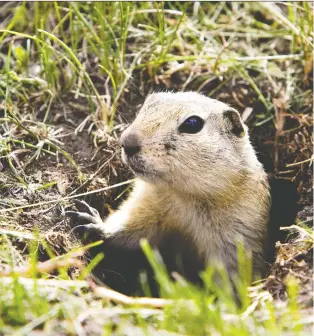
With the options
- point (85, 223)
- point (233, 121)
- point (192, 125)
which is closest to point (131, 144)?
point (192, 125)

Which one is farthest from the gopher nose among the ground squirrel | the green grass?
the green grass

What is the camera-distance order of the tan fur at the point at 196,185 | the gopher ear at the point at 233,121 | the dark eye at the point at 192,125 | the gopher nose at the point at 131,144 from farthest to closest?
1. the gopher ear at the point at 233,121
2. the dark eye at the point at 192,125
3. the tan fur at the point at 196,185
4. the gopher nose at the point at 131,144

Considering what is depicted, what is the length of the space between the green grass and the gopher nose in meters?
0.89

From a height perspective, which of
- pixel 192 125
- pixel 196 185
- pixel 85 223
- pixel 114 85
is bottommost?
pixel 85 223

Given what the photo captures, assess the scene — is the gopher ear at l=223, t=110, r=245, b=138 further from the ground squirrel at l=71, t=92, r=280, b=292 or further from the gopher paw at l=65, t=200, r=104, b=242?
the gopher paw at l=65, t=200, r=104, b=242

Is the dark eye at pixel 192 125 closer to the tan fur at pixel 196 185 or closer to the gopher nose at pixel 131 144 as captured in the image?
the tan fur at pixel 196 185

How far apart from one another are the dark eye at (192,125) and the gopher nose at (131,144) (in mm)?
414

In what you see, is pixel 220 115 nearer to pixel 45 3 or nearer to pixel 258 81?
pixel 258 81

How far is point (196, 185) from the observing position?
4.29 metres

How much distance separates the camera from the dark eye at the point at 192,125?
14.2ft

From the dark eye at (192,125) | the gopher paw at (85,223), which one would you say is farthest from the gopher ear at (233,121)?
the gopher paw at (85,223)

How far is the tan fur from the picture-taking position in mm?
4164

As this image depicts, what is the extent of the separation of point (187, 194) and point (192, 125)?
0.51 m

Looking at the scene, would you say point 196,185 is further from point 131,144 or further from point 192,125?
point 131,144
